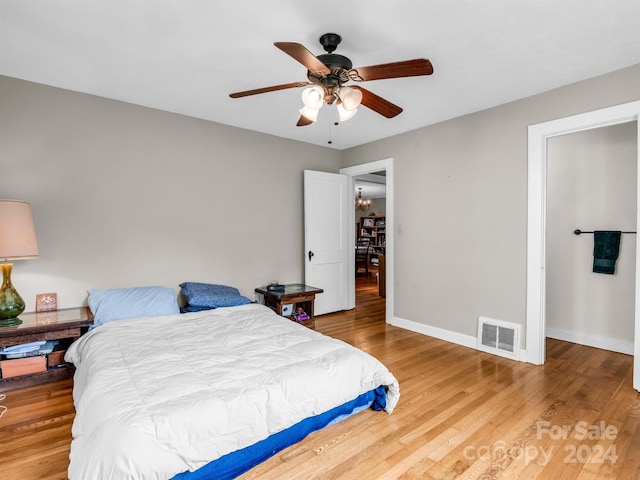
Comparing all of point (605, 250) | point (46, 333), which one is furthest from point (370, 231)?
point (46, 333)

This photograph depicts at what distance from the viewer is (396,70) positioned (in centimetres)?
192

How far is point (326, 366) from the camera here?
2.01m

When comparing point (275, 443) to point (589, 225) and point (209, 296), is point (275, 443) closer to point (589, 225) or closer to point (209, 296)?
point (209, 296)

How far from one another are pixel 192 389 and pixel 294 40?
7.38ft

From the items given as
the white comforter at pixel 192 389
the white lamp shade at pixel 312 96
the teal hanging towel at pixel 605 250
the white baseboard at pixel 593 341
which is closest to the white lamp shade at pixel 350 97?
the white lamp shade at pixel 312 96

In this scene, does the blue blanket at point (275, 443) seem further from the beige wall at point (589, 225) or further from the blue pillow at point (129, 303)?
the beige wall at point (589, 225)

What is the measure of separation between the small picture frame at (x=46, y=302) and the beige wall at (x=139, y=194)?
45 mm

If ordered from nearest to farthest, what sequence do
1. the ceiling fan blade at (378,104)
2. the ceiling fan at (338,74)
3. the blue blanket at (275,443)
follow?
the blue blanket at (275,443) < the ceiling fan at (338,74) < the ceiling fan blade at (378,104)

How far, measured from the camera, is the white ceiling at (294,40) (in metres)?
1.94

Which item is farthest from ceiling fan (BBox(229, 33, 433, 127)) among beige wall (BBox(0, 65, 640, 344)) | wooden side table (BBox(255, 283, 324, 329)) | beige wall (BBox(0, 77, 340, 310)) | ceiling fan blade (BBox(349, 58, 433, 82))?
wooden side table (BBox(255, 283, 324, 329))

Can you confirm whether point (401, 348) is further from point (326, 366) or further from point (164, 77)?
point (164, 77)

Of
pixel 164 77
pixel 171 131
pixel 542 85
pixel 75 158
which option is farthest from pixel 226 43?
pixel 542 85

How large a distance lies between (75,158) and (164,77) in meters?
1.21

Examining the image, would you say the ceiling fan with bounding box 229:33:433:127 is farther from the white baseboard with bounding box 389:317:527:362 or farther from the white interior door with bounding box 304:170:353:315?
the white baseboard with bounding box 389:317:527:362
